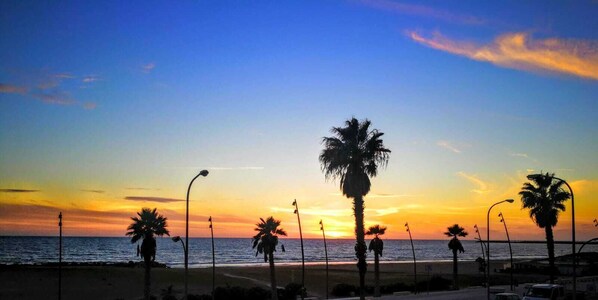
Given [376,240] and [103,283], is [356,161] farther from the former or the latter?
[103,283]

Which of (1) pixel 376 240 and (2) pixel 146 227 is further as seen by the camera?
(1) pixel 376 240

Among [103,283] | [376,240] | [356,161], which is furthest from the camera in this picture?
[103,283]

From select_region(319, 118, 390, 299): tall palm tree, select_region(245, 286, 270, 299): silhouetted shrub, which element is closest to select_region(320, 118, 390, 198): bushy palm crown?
select_region(319, 118, 390, 299): tall palm tree

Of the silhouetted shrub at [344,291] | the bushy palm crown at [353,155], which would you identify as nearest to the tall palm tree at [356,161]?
the bushy palm crown at [353,155]

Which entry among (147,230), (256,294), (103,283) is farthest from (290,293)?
(103,283)

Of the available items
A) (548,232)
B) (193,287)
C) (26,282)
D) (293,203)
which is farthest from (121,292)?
(548,232)

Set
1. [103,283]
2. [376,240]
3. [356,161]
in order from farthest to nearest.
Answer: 1. [103,283]
2. [376,240]
3. [356,161]

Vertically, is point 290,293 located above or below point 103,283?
above

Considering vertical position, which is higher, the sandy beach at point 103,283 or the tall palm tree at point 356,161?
the tall palm tree at point 356,161

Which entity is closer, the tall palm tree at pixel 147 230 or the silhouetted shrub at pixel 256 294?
the tall palm tree at pixel 147 230

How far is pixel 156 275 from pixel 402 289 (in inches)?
1623

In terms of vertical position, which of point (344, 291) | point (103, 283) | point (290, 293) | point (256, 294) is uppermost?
point (256, 294)

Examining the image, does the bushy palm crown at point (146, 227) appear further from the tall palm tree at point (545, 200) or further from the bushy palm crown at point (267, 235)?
the tall palm tree at point (545, 200)

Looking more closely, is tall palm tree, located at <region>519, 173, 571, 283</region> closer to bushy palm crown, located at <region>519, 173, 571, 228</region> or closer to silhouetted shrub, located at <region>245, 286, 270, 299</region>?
bushy palm crown, located at <region>519, 173, 571, 228</region>
